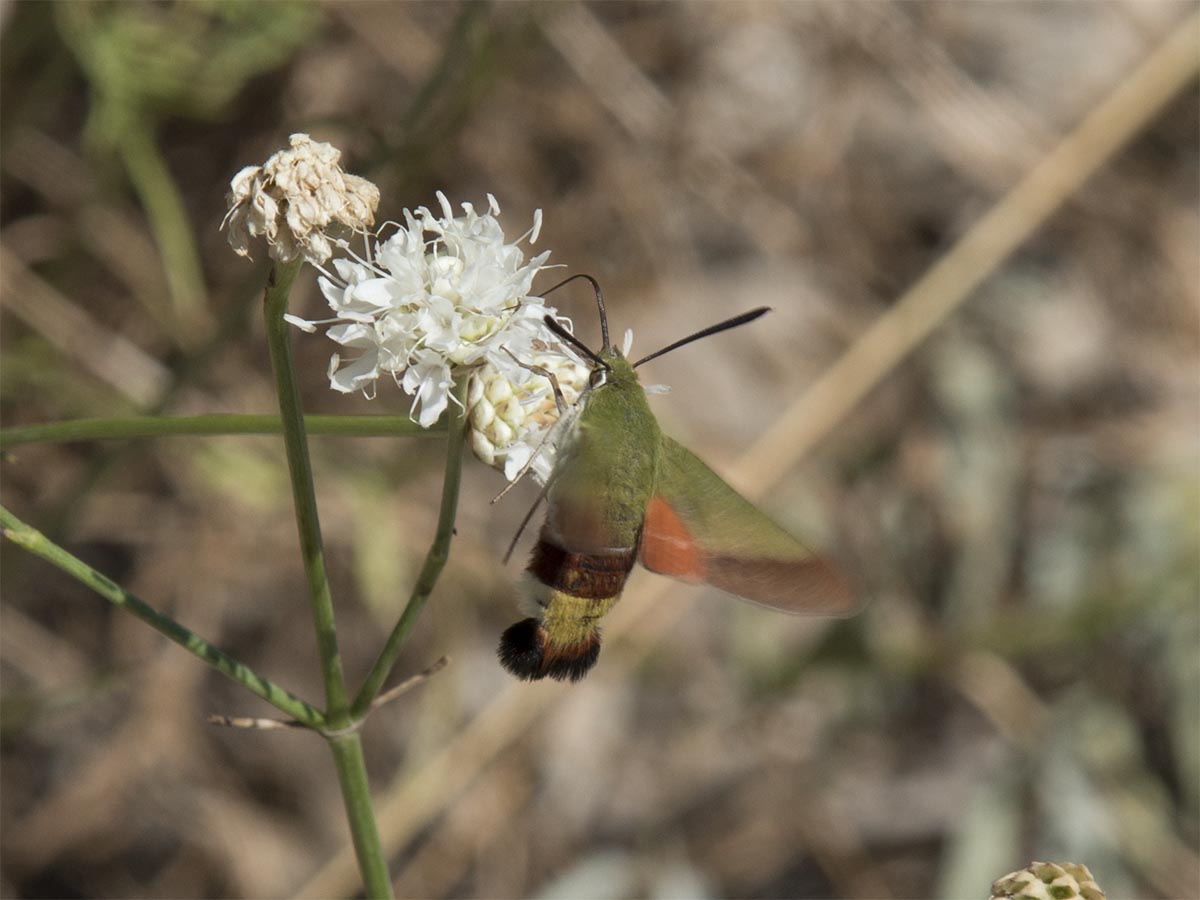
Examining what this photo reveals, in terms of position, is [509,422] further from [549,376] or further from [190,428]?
[190,428]

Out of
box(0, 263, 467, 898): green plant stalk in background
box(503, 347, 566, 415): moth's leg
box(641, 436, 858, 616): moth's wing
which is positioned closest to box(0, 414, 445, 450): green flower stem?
box(0, 263, 467, 898): green plant stalk in background

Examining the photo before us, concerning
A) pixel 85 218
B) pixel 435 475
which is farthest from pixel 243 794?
pixel 85 218

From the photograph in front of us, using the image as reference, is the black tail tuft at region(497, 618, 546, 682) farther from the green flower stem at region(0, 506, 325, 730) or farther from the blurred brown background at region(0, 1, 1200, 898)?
the blurred brown background at region(0, 1, 1200, 898)

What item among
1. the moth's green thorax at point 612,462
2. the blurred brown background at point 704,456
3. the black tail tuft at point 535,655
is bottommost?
the blurred brown background at point 704,456

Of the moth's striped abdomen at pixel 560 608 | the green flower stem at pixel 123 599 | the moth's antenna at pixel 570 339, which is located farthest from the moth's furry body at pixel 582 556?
the green flower stem at pixel 123 599

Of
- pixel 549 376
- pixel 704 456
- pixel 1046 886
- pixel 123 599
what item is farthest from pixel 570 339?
pixel 704 456

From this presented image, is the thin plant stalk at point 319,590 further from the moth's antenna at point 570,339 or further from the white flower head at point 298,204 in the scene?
the moth's antenna at point 570,339
